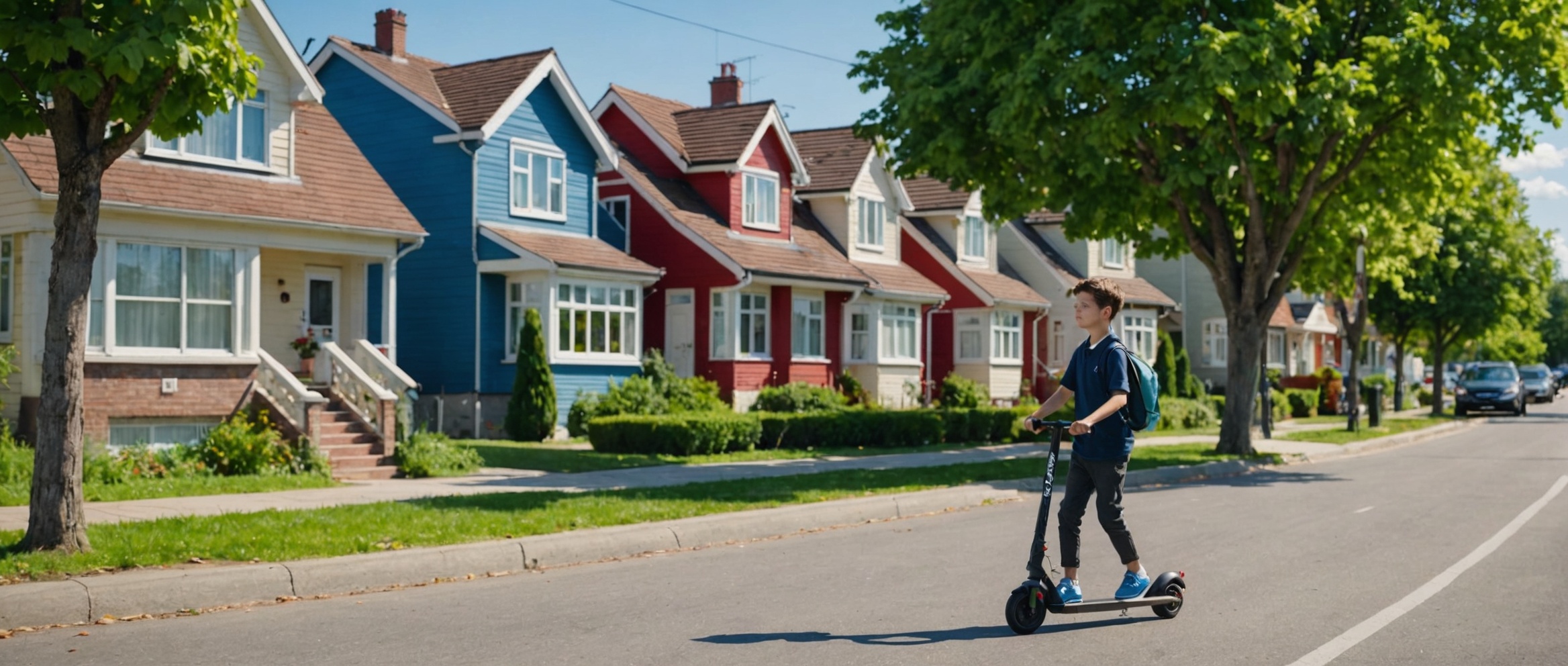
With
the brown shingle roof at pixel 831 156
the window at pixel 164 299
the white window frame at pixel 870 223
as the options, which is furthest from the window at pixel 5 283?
the white window frame at pixel 870 223

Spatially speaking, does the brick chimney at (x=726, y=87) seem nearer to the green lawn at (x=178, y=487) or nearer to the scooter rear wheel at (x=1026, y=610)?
Answer: the green lawn at (x=178, y=487)

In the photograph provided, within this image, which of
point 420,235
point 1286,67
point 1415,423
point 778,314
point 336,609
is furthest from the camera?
point 1415,423

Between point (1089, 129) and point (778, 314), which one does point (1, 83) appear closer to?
point (1089, 129)

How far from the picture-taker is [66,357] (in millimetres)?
9609

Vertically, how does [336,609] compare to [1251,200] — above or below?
below

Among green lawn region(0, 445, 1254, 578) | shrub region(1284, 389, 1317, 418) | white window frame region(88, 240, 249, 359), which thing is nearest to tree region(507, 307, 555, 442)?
white window frame region(88, 240, 249, 359)

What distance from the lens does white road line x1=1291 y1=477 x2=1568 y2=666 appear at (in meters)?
7.25

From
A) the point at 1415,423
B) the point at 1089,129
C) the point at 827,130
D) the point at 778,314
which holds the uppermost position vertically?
the point at 827,130

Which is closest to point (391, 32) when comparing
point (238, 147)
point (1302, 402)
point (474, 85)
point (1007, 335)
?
point (474, 85)

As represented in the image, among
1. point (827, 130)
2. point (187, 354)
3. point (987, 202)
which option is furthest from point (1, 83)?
point (827, 130)

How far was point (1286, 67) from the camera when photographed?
725 inches

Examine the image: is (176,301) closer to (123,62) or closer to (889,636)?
(123,62)

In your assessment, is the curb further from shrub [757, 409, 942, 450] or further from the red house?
the red house

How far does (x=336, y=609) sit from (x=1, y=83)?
421 centimetres
